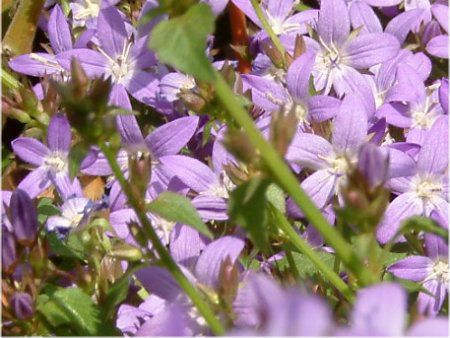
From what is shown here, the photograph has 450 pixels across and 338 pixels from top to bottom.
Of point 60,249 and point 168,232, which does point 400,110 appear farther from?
point 60,249

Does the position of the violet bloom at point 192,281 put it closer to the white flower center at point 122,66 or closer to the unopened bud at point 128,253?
the unopened bud at point 128,253

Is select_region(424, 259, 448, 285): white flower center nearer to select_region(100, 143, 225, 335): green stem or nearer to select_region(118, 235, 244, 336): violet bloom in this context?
select_region(118, 235, 244, 336): violet bloom

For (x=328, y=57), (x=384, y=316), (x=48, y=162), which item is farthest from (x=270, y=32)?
Answer: (x=384, y=316)

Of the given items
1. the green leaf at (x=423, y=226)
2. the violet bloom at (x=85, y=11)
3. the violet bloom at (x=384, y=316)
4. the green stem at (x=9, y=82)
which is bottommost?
the green leaf at (x=423, y=226)

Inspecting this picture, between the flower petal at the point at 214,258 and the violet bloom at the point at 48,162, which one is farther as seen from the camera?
the violet bloom at the point at 48,162

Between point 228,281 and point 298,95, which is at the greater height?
point 298,95

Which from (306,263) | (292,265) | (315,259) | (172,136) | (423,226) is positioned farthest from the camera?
(172,136)

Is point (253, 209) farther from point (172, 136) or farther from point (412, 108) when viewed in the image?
point (412, 108)

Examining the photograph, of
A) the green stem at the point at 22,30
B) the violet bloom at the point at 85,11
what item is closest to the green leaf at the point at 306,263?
the violet bloom at the point at 85,11
